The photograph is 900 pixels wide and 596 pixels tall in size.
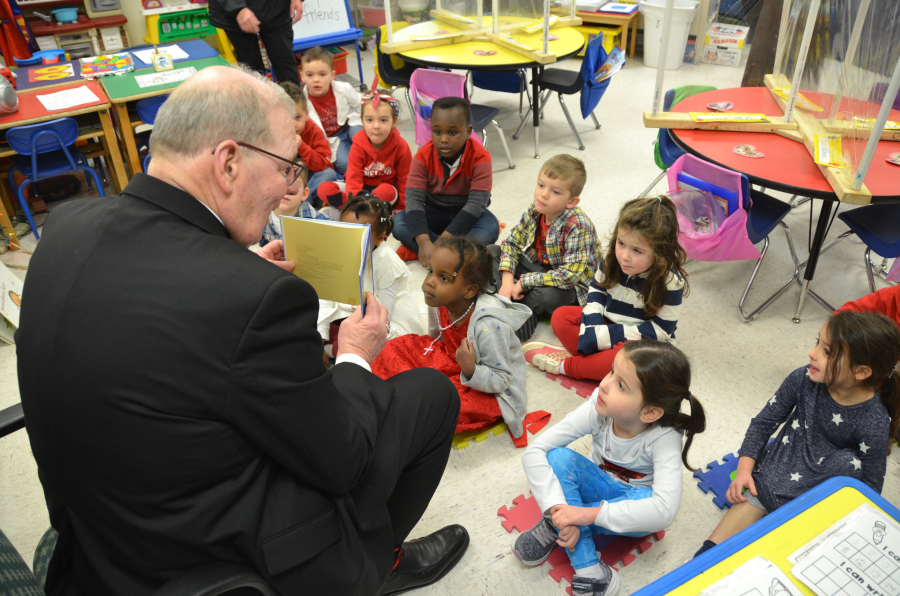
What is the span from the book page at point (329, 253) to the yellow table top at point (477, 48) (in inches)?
106

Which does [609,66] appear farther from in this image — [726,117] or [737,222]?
[737,222]

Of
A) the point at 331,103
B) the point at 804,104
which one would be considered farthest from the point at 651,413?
the point at 331,103

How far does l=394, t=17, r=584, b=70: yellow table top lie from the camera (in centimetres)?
408

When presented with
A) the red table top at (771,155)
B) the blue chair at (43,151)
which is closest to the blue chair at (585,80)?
the red table top at (771,155)

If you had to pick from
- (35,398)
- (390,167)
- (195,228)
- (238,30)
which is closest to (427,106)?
(390,167)

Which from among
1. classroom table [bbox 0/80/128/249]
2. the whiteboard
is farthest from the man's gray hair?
the whiteboard

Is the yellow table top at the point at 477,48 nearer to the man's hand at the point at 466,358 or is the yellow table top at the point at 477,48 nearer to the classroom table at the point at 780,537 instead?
the man's hand at the point at 466,358

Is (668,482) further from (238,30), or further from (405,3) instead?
(405,3)

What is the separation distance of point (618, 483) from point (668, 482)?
184 millimetres

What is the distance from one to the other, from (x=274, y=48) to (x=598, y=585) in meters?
4.05

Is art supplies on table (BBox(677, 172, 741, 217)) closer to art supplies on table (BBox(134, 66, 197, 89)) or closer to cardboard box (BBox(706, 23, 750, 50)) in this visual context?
cardboard box (BBox(706, 23, 750, 50))

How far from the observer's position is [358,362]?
1.56 meters

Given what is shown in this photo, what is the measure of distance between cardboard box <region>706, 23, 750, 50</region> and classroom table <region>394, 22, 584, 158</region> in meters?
0.94

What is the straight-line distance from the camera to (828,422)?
1.71m
